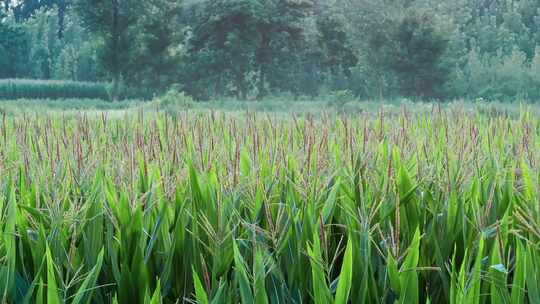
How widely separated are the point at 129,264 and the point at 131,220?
0.12 m

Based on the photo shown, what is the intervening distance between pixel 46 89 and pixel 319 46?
17067 mm

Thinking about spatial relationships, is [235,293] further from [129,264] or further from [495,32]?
[495,32]

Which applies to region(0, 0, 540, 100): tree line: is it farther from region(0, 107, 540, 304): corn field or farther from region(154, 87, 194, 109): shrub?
region(0, 107, 540, 304): corn field

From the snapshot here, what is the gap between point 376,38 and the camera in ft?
93.4

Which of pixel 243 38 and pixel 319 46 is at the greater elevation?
pixel 243 38

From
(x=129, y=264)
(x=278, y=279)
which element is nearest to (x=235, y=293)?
(x=278, y=279)

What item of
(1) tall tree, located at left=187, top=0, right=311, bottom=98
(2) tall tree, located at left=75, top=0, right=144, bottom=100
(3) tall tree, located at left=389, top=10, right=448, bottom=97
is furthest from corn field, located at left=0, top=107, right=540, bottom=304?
(2) tall tree, located at left=75, top=0, right=144, bottom=100

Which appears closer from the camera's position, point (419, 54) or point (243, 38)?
point (419, 54)

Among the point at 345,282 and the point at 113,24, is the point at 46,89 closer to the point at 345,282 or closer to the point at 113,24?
the point at 113,24

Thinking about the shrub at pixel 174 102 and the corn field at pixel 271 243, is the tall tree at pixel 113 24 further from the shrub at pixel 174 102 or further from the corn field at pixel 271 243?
the corn field at pixel 271 243

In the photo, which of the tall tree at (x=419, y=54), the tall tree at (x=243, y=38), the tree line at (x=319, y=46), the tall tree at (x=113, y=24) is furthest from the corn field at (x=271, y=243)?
the tall tree at (x=113, y=24)

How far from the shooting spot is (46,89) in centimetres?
3781

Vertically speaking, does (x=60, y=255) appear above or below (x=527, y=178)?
below

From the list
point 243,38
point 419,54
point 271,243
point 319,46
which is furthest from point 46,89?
point 271,243
